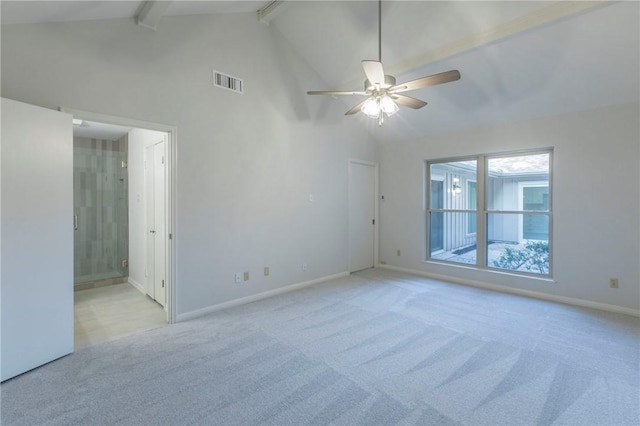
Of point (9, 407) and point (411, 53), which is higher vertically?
point (411, 53)

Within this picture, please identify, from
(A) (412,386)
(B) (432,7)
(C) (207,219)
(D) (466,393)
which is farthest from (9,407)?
(B) (432,7)

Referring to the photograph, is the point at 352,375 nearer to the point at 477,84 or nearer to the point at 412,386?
the point at 412,386

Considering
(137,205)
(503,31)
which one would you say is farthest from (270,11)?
(137,205)

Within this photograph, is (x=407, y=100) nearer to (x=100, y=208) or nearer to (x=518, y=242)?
(x=518, y=242)

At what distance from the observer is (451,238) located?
17.5 feet

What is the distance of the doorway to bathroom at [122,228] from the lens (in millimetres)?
3309

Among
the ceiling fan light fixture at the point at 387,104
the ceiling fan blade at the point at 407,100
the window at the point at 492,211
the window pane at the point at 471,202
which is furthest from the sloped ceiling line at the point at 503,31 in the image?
the window pane at the point at 471,202

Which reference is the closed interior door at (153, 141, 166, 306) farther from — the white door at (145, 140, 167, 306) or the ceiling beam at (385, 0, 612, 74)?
the ceiling beam at (385, 0, 612, 74)

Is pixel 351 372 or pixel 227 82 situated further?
pixel 227 82

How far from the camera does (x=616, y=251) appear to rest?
3.67m

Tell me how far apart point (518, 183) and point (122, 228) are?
21.3 ft

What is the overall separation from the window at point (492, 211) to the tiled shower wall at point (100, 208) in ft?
17.8

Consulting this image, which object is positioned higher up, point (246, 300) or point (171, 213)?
point (171, 213)

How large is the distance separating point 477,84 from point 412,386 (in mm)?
3771
